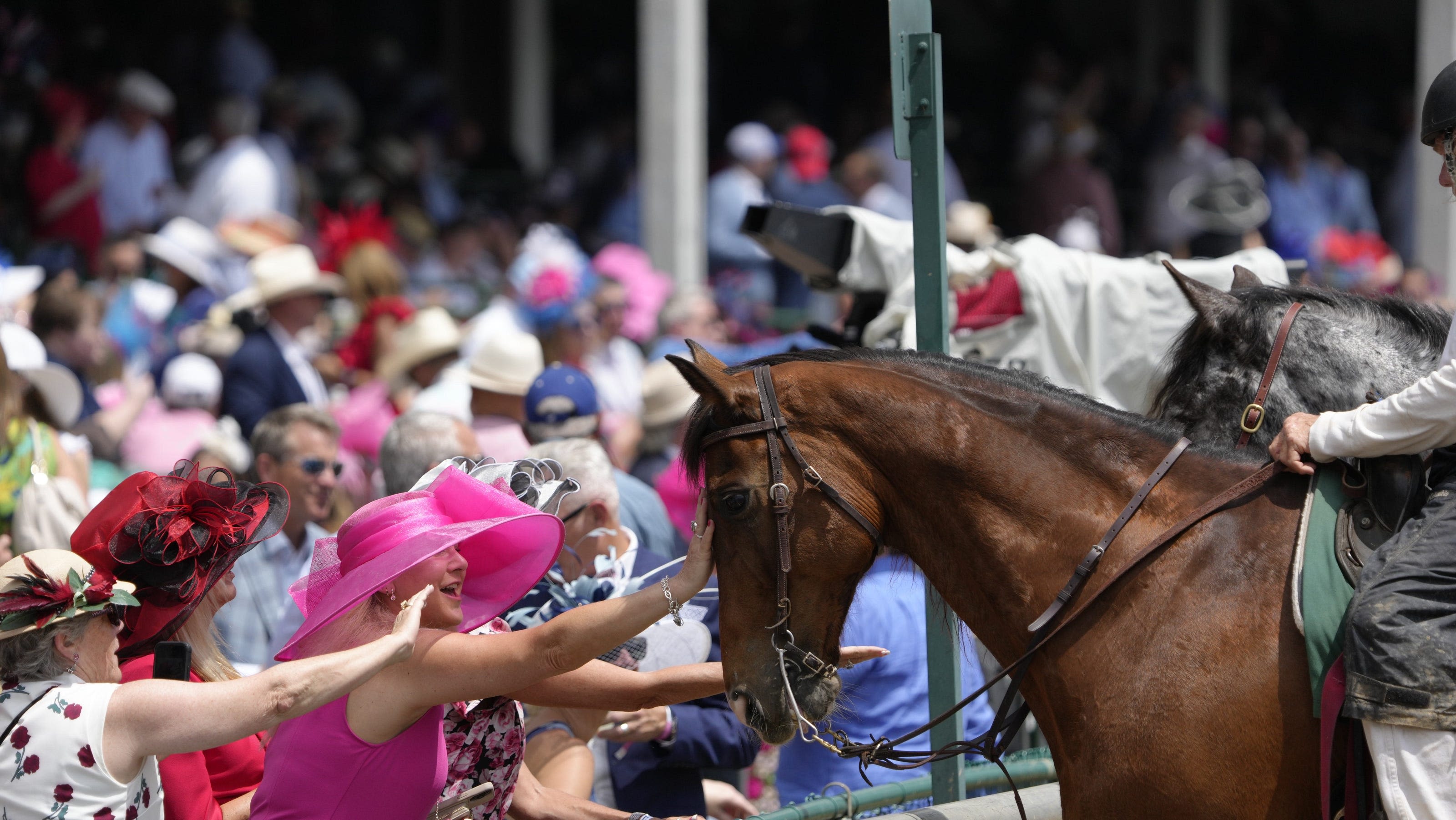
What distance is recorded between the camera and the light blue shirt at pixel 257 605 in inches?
204

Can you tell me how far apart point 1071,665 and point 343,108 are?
11.1 metres

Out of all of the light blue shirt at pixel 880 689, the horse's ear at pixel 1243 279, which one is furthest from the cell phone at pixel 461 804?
the horse's ear at pixel 1243 279

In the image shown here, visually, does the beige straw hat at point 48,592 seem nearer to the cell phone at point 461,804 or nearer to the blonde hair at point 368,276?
the cell phone at point 461,804

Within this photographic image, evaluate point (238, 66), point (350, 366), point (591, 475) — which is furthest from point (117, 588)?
point (238, 66)

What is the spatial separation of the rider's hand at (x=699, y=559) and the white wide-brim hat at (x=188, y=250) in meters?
6.37

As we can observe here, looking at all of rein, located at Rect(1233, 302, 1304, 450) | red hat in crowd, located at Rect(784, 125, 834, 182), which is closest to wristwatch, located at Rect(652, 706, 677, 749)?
rein, located at Rect(1233, 302, 1304, 450)

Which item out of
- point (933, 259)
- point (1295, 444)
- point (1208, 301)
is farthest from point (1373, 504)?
point (933, 259)

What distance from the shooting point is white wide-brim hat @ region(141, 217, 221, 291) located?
8.57 m

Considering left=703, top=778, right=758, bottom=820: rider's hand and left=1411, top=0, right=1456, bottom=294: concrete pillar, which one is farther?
left=1411, top=0, right=1456, bottom=294: concrete pillar

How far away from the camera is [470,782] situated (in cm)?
315

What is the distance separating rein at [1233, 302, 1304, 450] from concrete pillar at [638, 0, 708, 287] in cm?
682

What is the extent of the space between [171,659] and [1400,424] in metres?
2.44

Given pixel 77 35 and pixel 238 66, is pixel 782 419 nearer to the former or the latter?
pixel 238 66

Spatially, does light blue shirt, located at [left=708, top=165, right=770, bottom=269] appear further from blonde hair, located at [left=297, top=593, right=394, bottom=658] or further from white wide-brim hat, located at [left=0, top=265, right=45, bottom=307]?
blonde hair, located at [left=297, top=593, right=394, bottom=658]
